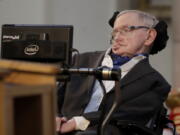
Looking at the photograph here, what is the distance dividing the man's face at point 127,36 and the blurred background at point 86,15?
198cm

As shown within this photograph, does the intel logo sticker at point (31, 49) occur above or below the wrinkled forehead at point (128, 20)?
below

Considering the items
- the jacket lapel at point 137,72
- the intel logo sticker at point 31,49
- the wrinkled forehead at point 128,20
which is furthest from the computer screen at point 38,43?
the wrinkled forehead at point 128,20

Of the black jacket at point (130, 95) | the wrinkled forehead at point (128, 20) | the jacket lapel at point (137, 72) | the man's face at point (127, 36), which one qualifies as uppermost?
the wrinkled forehead at point (128, 20)

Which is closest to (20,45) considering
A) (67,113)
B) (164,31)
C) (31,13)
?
(67,113)

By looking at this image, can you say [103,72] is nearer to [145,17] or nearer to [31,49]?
[31,49]

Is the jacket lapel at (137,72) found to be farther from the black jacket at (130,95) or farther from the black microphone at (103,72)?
the black microphone at (103,72)

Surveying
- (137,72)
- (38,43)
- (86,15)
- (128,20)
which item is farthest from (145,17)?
(86,15)

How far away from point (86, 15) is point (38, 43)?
2660mm

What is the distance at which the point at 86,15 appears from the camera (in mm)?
5184

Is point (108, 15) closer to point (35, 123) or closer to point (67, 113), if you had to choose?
point (67, 113)

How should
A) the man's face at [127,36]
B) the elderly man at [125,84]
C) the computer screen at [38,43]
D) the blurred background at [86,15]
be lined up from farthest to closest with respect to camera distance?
the blurred background at [86,15] < the man's face at [127,36] < the elderly man at [125,84] < the computer screen at [38,43]

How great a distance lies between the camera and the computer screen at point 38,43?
2.49 meters

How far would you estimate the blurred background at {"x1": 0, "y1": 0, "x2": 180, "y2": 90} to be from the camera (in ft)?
16.5

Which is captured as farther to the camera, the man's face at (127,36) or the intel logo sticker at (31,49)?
the man's face at (127,36)
